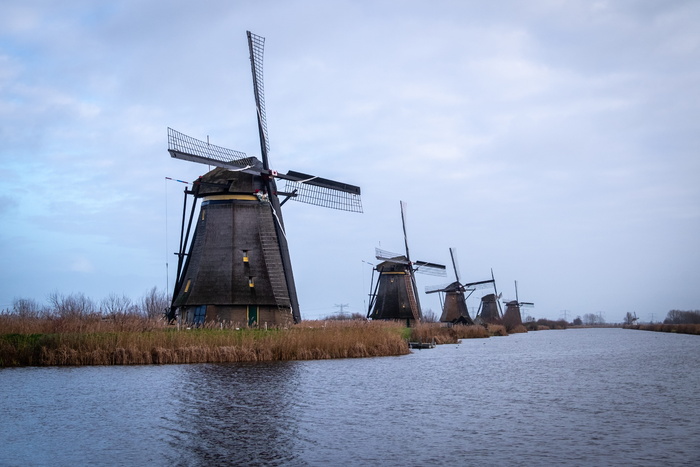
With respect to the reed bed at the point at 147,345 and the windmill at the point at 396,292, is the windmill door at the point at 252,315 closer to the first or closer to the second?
the reed bed at the point at 147,345

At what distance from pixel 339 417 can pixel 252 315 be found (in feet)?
48.1

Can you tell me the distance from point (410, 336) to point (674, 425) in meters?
27.5

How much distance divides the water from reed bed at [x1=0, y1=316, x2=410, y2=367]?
87cm

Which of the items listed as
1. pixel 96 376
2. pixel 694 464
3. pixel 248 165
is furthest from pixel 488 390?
pixel 248 165

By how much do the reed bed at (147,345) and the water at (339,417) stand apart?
87 cm

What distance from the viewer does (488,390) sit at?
17.6m

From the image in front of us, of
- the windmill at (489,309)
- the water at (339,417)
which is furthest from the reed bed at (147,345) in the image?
the windmill at (489,309)

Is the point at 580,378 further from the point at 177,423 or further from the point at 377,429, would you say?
the point at 177,423

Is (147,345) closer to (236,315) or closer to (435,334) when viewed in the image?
(236,315)

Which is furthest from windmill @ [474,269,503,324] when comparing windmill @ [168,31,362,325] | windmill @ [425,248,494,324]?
windmill @ [168,31,362,325]

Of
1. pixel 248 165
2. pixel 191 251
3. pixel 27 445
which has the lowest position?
pixel 27 445

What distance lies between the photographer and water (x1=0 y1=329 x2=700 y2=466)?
10.0 meters

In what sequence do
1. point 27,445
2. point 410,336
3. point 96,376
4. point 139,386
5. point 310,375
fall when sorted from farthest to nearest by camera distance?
1. point 410,336
2. point 310,375
3. point 96,376
4. point 139,386
5. point 27,445

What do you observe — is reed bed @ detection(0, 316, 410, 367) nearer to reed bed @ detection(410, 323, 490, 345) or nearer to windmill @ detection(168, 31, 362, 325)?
windmill @ detection(168, 31, 362, 325)
